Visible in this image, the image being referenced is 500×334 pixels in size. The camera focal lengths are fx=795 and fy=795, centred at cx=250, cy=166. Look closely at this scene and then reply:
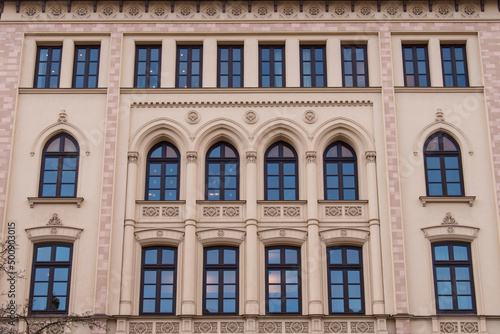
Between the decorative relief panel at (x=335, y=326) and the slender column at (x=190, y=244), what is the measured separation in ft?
15.0

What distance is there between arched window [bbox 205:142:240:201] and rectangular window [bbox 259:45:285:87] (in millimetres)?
3000

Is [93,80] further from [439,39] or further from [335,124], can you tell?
[439,39]

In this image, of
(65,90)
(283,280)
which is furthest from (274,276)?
(65,90)

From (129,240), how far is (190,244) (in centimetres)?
221

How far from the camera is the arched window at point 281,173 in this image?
29.6 meters

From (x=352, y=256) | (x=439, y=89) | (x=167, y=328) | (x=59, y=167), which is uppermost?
(x=439, y=89)

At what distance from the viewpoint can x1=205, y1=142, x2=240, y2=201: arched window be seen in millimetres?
29656

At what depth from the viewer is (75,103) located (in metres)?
30.5

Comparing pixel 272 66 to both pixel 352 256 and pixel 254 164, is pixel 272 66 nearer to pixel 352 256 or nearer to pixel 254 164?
pixel 254 164

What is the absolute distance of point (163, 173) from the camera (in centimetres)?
3003

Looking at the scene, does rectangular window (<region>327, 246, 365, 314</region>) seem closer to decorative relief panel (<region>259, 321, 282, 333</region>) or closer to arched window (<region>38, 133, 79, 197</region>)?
decorative relief panel (<region>259, 321, 282, 333</region>)

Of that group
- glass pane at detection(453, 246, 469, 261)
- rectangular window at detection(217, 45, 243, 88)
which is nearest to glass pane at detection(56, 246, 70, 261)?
rectangular window at detection(217, 45, 243, 88)

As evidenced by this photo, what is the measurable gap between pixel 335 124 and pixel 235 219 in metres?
5.28

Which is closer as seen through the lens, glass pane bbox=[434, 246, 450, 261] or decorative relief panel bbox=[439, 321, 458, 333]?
decorative relief panel bbox=[439, 321, 458, 333]
